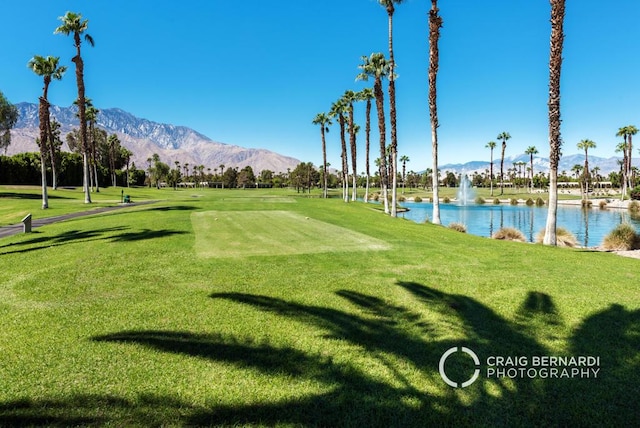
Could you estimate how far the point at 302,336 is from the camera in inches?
246

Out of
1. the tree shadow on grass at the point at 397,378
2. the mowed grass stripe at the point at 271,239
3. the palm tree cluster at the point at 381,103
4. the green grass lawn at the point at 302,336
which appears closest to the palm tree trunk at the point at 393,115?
the palm tree cluster at the point at 381,103

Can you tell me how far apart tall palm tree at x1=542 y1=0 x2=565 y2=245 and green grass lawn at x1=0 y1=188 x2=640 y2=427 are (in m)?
6.55

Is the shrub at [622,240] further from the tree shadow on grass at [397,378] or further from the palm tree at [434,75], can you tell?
the tree shadow on grass at [397,378]

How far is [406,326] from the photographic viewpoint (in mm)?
6773

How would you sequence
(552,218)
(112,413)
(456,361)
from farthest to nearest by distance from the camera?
(552,218), (456,361), (112,413)

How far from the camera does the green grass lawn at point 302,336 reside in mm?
4375

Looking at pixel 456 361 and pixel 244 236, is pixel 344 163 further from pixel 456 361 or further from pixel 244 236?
pixel 456 361

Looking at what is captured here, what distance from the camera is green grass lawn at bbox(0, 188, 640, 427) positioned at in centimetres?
438

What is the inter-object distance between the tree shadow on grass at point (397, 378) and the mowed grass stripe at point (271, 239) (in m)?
5.51

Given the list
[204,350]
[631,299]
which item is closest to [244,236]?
[204,350]

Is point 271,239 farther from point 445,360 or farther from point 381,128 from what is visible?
point 381,128

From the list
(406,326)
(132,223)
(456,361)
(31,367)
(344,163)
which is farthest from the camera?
(344,163)

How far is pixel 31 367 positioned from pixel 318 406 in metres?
4.25

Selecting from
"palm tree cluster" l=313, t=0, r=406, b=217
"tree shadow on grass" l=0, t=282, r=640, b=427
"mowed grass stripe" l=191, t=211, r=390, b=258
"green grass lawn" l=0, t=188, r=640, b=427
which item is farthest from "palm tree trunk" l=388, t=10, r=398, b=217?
"tree shadow on grass" l=0, t=282, r=640, b=427
